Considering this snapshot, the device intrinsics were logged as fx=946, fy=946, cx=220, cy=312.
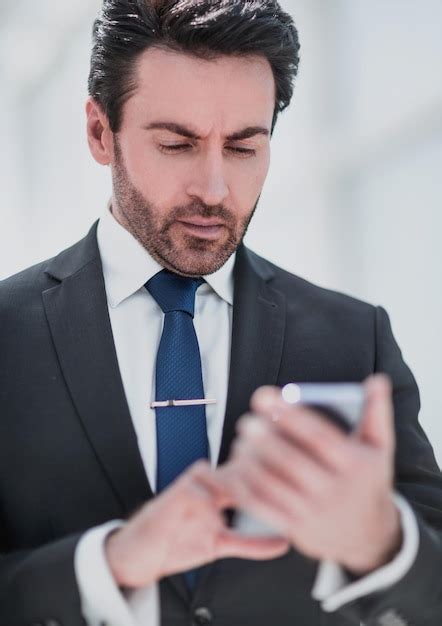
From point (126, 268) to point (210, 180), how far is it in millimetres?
278

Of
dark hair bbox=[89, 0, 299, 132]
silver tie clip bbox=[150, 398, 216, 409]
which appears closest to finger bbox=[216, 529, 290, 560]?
silver tie clip bbox=[150, 398, 216, 409]

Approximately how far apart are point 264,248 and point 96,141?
2.10m

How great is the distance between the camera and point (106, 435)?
183cm

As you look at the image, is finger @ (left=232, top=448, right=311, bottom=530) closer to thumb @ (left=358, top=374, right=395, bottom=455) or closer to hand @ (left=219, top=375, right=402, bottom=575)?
hand @ (left=219, top=375, right=402, bottom=575)

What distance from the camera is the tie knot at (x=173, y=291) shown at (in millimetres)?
2031

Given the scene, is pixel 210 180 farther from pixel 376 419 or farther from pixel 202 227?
pixel 376 419

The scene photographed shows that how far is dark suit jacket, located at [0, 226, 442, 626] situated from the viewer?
5.30 feet

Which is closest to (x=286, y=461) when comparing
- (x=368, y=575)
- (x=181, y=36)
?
(x=368, y=575)

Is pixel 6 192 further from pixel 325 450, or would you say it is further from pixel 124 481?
pixel 325 450

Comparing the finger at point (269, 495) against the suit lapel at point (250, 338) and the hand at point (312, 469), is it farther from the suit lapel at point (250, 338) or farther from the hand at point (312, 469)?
the suit lapel at point (250, 338)

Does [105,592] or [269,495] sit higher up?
[269,495]

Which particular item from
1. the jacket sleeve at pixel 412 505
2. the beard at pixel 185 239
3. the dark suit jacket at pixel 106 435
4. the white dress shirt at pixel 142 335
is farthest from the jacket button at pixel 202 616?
the beard at pixel 185 239

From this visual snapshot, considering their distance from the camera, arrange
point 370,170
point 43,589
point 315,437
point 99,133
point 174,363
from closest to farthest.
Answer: point 315,437
point 43,589
point 174,363
point 99,133
point 370,170

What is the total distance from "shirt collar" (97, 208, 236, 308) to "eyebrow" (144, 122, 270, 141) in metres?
0.25
